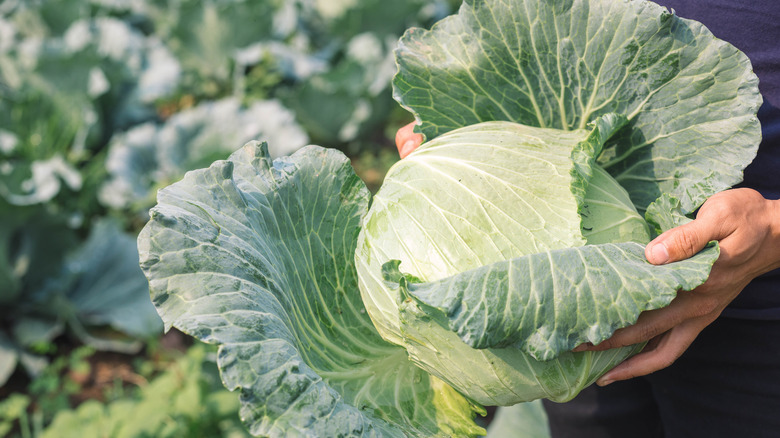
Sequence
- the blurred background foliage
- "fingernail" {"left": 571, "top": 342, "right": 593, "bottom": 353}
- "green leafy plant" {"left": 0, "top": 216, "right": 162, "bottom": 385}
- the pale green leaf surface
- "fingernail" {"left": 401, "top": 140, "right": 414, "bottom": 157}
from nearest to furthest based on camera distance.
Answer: the pale green leaf surface
"fingernail" {"left": 571, "top": 342, "right": 593, "bottom": 353}
"fingernail" {"left": 401, "top": 140, "right": 414, "bottom": 157}
the blurred background foliage
"green leafy plant" {"left": 0, "top": 216, "right": 162, "bottom": 385}

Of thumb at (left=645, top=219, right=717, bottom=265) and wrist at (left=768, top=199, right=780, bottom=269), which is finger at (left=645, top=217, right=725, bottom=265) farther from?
wrist at (left=768, top=199, right=780, bottom=269)

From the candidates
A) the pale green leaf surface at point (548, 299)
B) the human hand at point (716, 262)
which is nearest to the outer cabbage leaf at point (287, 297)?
the pale green leaf surface at point (548, 299)

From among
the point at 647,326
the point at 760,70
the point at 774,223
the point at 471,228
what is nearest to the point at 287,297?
the point at 471,228

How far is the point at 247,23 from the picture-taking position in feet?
21.1

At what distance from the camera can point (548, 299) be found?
129 cm

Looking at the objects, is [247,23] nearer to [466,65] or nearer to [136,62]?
[136,62]

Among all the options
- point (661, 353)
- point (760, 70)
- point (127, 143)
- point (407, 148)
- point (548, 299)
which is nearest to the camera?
point (548, 299)

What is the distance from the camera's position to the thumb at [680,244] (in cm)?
136

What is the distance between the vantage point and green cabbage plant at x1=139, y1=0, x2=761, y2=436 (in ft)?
4.25

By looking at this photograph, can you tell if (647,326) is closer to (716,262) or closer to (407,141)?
(716,262)

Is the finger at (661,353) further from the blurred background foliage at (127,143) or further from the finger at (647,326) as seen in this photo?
the blurred background foliage at (127,143)

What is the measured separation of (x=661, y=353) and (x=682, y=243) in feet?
1.10

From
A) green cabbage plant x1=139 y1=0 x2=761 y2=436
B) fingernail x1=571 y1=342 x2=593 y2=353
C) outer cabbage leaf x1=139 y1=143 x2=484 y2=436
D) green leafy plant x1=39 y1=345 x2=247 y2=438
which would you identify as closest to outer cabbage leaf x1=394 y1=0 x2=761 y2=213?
green cabbage plant x1=139 y1=0 x2=761 y2=436

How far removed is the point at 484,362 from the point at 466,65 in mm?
844
